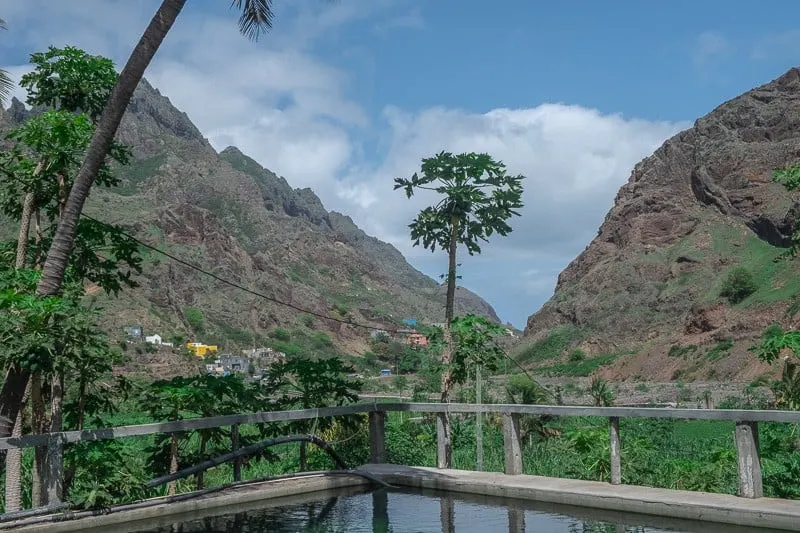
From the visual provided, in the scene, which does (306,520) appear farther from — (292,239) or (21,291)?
(292,239)

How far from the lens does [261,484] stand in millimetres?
11695

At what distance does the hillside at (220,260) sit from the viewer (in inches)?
4200

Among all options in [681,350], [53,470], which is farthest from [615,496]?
[681,350]

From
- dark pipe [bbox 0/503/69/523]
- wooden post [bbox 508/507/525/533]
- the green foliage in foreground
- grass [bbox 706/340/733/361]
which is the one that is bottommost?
wooden post [bbox 508/507/525/533]

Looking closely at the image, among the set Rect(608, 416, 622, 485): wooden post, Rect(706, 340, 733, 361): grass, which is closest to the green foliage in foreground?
Rect(608, 416, 622, 485): wooden post

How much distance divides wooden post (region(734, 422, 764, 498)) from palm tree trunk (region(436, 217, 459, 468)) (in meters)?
4.64

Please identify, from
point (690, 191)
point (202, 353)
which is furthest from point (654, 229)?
point (202, 353)

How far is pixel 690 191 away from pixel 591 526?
105 metres

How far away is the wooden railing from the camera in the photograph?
9328 mm

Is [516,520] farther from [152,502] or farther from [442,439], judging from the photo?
[152,502]

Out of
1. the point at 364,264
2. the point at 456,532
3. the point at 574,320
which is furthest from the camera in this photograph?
the point at 364,264

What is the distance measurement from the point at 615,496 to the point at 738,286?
252 ft

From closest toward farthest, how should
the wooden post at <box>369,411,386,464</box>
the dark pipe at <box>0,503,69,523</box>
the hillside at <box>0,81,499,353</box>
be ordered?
the dark pipe at <box>0,503,69,523</box>
the wooden post at <box>369,411,386,464</box>
the hillside at <box>0,81,499,353</box>

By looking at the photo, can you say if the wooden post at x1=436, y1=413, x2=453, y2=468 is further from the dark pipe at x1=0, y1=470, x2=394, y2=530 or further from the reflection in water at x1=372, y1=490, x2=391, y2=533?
the reflection in water at x1=372, y1=490, x2=391, y2=533
